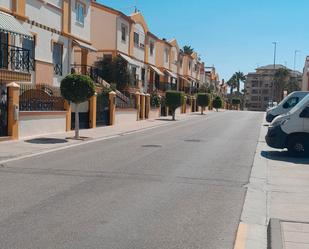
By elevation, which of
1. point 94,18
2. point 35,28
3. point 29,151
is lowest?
point 29,151

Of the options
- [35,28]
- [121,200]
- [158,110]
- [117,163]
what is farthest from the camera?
[158,110]

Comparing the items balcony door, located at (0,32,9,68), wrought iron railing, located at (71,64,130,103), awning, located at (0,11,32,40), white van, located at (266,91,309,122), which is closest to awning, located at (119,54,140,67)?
wrought iron railing, located at (71,64,130,103)

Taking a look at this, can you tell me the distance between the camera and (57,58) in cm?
3050

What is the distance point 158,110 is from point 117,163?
3504cm

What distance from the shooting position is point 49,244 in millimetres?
6168

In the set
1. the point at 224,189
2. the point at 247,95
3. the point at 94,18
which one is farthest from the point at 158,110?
the point at 247,95

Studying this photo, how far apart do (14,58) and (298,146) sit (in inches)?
537

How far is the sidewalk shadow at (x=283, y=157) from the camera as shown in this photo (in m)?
15.8

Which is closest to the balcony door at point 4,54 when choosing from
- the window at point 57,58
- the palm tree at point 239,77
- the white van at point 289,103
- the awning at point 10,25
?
the awning at point 10,25

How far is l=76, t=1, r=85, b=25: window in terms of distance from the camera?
32.9 m

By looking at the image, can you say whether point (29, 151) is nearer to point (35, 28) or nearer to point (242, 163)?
point (242, 163)

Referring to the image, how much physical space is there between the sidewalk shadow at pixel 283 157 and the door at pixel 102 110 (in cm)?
1496

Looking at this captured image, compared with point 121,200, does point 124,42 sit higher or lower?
higher

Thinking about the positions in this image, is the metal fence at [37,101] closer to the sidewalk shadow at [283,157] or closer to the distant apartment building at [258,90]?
the sidewalk shadow at [283,157]
